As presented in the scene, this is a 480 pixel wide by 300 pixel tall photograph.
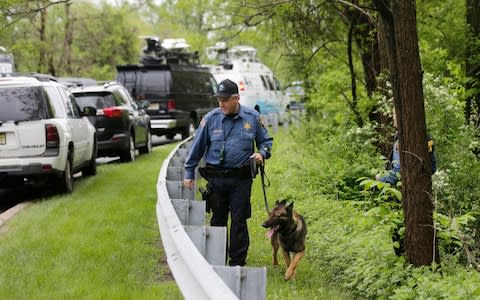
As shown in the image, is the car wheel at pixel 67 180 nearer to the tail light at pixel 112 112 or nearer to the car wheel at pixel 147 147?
the tail light at pixel 112 112

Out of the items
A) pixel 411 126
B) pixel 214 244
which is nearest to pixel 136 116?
pixel 411 126

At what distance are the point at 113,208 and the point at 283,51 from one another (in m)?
8.13

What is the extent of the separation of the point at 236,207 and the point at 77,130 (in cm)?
718

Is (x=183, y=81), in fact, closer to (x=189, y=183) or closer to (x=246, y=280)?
(x=189, y=183)

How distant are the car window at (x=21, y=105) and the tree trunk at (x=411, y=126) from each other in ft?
23.2

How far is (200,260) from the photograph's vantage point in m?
4.33

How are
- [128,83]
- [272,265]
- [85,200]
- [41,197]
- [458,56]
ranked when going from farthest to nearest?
[128,83] → [458,56] → [41,197] → [85,200] → [272,265]

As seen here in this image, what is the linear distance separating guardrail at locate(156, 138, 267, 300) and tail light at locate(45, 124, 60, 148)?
5.11 metres

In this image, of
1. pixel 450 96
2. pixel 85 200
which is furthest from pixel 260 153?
pixel 85 200

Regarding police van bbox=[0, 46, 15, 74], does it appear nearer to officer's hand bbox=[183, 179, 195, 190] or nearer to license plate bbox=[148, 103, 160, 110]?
license plate bbox=[148, 103, 160, 110]

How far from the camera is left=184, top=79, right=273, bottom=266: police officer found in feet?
24.3

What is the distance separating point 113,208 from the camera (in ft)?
35.8

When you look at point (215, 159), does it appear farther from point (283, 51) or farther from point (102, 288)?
point (283, 51)

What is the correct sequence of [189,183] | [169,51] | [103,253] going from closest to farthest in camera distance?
[189,183]
[103,253]
[169,51]
